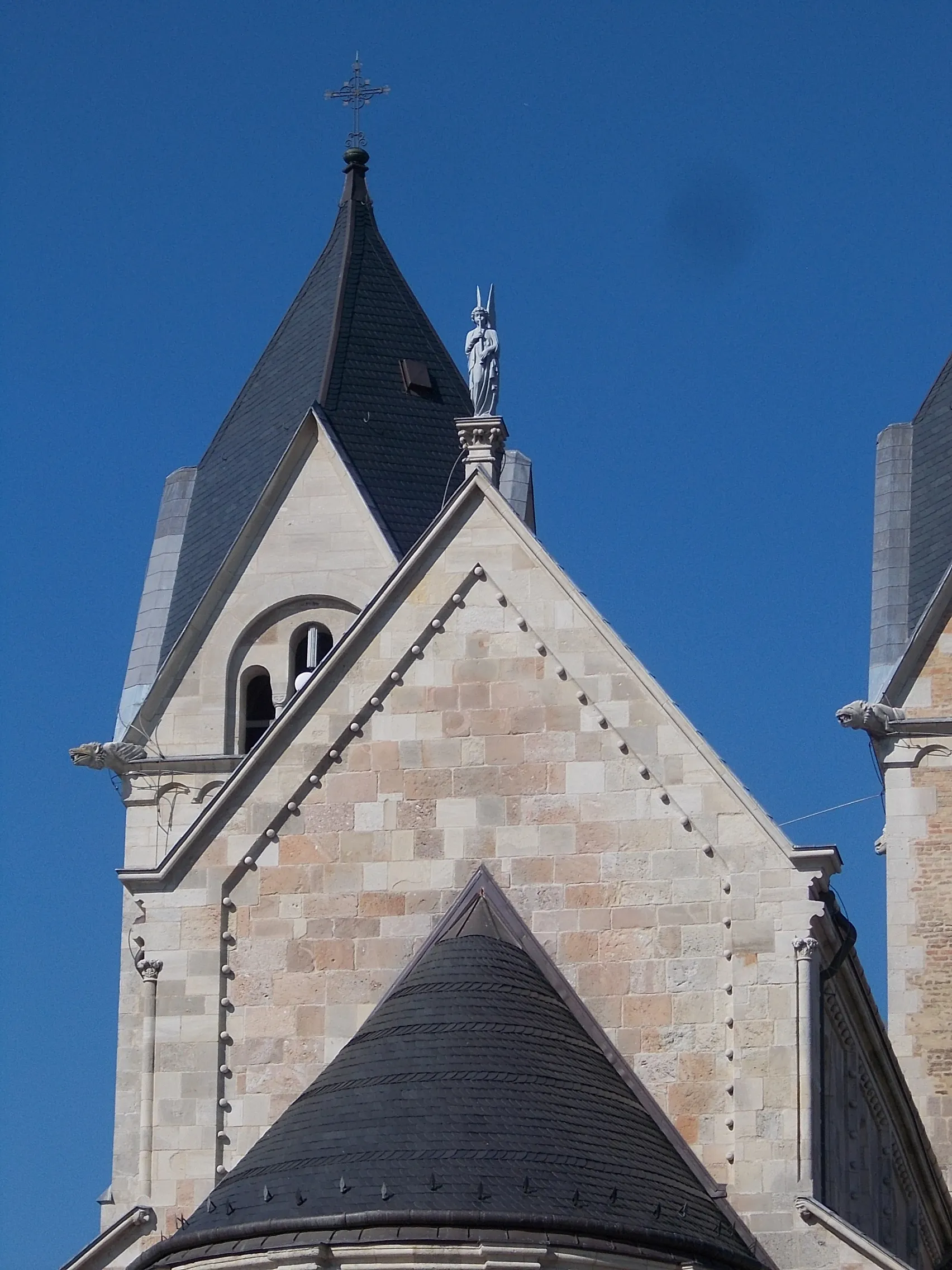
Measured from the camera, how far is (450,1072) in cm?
2220

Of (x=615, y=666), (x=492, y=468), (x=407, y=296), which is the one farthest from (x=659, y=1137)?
(x=407, y=296)

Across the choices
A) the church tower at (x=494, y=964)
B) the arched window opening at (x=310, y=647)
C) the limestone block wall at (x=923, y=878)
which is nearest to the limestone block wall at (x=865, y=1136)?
the church tower at (x=494, y=964)

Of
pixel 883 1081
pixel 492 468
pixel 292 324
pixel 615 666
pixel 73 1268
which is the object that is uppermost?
pixel 292 324

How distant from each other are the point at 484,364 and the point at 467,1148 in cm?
804

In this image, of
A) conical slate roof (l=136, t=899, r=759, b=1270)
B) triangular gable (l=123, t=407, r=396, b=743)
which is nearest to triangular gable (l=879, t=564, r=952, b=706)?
triangular gable (l=123, t=407, r=396, b=743)

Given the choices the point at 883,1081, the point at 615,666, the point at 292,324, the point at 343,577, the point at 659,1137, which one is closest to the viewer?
the point at 659,1137

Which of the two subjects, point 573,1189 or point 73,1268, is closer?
point 573,1189

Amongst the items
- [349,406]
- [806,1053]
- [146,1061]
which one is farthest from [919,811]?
[146,1061]

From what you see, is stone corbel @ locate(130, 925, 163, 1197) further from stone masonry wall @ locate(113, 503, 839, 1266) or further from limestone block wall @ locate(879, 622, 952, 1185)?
limestone block wall @ locate(879, 622, 952, 1185)

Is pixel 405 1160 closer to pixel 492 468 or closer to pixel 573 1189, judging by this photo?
pixel 573 1189

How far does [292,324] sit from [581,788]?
13639 millimetres

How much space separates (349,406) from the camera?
35469 millimetres

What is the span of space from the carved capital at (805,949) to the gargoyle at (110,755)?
12340 mm

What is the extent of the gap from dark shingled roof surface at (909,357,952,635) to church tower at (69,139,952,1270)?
31.1 ft
